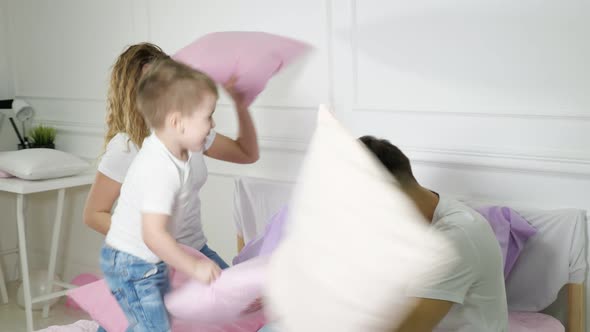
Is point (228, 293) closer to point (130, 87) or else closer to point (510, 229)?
point (130, 87)

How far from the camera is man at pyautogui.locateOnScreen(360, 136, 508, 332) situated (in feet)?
3.97

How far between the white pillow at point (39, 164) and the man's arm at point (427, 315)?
77.2 inches

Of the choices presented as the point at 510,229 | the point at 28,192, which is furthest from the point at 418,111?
the point at 28,192

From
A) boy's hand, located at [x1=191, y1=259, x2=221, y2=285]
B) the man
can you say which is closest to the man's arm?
the man

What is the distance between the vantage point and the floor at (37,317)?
2932 millimetres

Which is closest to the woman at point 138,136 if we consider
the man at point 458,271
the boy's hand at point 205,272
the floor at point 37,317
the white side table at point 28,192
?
the boy's hand at point 205,272

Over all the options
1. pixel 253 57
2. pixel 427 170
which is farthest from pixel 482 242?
pixel 427 170

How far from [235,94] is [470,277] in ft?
1.84

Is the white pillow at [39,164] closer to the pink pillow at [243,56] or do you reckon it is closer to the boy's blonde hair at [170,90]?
the pink pillow at [243,56]

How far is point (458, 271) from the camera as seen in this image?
4.14 ft

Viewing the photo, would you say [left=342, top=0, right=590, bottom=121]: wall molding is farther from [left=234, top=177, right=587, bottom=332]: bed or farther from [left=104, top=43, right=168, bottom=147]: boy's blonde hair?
[left=104, top=43, right=168, bottom=147]: boy's blonde hair

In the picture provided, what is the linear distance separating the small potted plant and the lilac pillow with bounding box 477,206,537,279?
2037mm

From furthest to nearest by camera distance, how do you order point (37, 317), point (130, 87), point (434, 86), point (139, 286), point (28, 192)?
point (37, 317)
point (28, 192)
point (434, 86)
point (130, 87)
point (139, 286)

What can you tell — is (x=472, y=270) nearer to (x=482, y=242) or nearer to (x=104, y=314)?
(x=482, y=242)
